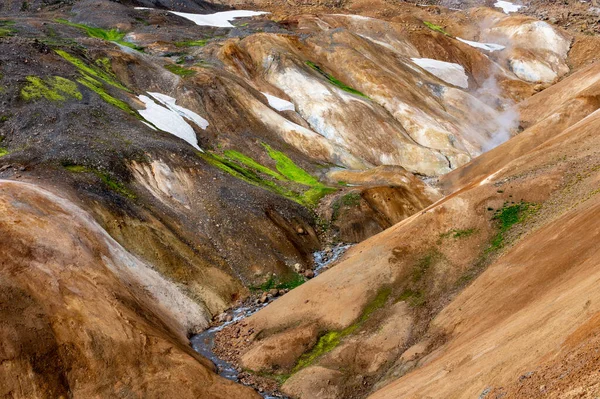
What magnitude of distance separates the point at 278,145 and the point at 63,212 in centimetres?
3160

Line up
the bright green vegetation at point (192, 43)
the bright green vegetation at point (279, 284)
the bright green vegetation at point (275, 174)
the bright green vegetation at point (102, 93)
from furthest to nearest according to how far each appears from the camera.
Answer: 1. the bright green vegetation at point (192, 43)
2. the bright green vegetation at point (102, 93)
3. the bright green vegetation at point (275, 174)
4. the bright green vegetation at point (279, 284)

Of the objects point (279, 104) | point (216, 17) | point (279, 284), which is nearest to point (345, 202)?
point (279, 284)

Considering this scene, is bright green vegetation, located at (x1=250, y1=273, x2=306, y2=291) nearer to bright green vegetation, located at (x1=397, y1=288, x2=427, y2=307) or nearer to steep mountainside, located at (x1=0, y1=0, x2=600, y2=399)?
steep mountainside, located at (x1=0, y1=0, x2=600, y2=399)

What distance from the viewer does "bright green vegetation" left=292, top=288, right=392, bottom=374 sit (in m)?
→ 27.2

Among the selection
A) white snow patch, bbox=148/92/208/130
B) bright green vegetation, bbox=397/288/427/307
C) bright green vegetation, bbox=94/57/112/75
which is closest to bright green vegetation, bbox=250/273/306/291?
bright green vegetation, bbox=397/288/427/307

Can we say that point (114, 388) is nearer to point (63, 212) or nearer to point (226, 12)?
point (63, 212)

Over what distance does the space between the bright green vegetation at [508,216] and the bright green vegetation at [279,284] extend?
13556 mm

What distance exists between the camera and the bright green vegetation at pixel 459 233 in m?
30.2

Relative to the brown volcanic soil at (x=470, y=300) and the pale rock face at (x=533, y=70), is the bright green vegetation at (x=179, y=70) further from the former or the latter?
the pale rock face at (x=533, y=70)

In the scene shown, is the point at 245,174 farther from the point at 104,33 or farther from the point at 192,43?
the point at 104,33

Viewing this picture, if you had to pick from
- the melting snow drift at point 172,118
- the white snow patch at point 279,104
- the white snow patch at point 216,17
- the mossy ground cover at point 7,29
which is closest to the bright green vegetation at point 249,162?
the melting snow drift at point 172,118

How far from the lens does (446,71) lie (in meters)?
90.2

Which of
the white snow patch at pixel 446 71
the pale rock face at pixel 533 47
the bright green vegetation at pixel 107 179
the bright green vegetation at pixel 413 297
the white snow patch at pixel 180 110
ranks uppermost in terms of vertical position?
the pale rock face at pixel 533 47

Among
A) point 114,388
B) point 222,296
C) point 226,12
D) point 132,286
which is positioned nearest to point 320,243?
point 222,296
